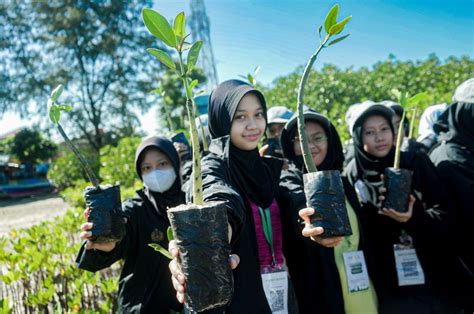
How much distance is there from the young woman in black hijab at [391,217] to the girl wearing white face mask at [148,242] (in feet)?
3.69

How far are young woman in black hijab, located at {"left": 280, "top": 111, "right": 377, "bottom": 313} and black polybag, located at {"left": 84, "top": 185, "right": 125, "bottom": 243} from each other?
778mm

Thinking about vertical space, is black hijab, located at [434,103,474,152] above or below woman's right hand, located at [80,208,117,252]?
above

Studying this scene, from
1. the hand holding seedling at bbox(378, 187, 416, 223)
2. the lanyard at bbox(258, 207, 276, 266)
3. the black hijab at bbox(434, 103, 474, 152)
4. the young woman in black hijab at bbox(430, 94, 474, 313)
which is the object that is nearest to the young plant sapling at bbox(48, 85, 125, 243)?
the lanyard at bbox(258, 207, 276, 266)

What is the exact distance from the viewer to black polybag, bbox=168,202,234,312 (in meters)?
0.93

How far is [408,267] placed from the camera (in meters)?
1.92

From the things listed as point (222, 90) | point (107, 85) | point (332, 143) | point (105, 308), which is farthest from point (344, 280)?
point (107, 85)

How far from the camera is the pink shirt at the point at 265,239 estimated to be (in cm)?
153

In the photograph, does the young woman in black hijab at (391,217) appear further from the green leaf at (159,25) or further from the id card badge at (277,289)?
the green leaf at (159,25)

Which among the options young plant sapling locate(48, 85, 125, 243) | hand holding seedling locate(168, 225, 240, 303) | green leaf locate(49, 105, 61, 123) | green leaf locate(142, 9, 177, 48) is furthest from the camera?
young plant sapling locate(48, 85, 125, 243)

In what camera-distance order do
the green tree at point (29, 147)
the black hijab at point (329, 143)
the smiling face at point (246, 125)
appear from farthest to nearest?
the green tree at point (29, 147), the black hijab at point (329, 143), the smiling face at point (246, 125)

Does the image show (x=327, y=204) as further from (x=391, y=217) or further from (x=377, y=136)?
(x=377, y=136)

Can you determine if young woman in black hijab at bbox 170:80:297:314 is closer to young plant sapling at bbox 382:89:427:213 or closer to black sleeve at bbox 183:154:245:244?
black sleeve at bbox 183:154:245:244

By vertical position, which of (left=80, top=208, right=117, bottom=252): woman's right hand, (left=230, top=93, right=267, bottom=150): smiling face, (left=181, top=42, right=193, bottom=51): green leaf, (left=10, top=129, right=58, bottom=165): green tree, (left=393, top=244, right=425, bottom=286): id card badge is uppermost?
(left=10, top=129, right=58, bottom=165): green tree

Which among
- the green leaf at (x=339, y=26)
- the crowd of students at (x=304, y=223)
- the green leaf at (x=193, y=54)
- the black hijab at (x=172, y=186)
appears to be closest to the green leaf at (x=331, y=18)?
the green leaf at (x=339, y=26)
